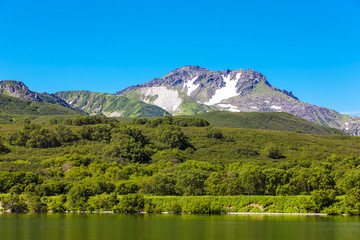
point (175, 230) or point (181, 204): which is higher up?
point (181, 204)

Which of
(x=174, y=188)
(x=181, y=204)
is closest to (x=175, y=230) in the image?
(x=181, y=204)

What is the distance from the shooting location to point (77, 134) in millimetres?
199625

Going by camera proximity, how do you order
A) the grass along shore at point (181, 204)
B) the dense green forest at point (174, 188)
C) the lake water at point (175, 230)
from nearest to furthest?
the lake water at point (175, 230)
the grass along shore at point (181, 204)
the dense green forest at point (174, 188)

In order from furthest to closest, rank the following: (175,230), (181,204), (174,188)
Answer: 1. (174,188)
2. (181,204)
3. (175,230)

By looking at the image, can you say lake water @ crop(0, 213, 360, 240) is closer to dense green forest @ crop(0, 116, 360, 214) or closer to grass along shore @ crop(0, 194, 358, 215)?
grass along shore @ crop(0, 194, 358, 215)

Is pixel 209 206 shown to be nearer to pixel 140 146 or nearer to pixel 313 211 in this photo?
pixel 313 211

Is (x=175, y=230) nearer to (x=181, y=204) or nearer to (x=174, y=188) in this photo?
(x=181, y=204)

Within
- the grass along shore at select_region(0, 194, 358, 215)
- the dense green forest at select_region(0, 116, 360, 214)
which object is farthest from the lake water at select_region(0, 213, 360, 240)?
the dense green forest at select_region(0, 116, 360, 214)

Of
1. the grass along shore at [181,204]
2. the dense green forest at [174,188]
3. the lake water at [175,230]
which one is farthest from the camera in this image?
the dense green forest at [174,188]

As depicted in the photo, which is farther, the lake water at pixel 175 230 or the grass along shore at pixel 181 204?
the grass along shore at pixel 181 204

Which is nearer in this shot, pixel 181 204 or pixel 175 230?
pixel 175 230

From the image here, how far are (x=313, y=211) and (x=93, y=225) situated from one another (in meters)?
49.7

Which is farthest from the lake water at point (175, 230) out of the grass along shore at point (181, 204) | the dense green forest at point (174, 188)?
the dense green forest at point (174, 188)

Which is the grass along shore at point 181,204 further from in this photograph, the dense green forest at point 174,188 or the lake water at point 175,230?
the lake water at point 175,230
